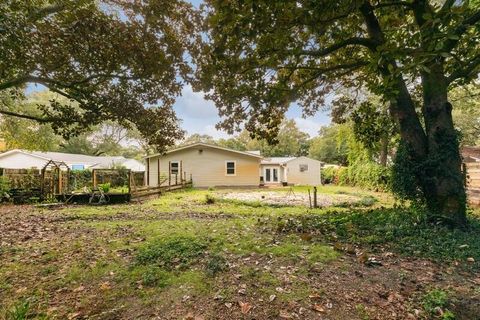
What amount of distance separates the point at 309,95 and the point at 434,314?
844 centimetres

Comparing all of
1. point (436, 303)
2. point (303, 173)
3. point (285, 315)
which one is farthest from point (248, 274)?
point (303, 173)

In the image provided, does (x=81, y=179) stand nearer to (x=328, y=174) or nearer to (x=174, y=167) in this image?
(x=174, y=167)

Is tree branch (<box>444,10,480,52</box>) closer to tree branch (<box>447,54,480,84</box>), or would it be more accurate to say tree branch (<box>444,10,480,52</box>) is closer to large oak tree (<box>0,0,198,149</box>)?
tree branch (<box>447,54,480,84</box>)

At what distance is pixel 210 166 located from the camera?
27.8m

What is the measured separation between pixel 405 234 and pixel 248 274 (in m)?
3.63

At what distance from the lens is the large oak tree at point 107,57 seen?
567cm

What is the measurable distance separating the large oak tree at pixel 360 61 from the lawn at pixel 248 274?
1.71 metres

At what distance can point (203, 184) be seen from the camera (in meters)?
27.6

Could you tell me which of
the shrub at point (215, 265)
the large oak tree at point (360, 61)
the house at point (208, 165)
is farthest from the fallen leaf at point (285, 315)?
the house at point (208, 165)

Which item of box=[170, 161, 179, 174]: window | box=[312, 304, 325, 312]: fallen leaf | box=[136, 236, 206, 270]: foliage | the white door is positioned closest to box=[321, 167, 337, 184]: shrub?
the white door

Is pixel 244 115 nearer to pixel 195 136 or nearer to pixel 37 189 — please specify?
pixel 37 189

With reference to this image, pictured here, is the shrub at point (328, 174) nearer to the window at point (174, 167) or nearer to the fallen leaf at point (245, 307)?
the window at point (174, 167)

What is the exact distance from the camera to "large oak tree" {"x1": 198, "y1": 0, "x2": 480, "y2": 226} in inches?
203

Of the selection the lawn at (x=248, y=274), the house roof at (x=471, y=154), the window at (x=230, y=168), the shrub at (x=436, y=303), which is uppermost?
the house roof at (x=471, y=154)
